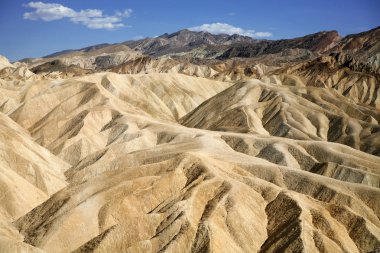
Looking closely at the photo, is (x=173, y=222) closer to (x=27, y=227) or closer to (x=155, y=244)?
(x=155, y=244)

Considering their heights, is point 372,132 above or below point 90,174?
below

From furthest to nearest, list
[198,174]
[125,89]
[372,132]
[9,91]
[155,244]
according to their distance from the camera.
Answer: [125,89]
[9,91]
[372,132]
[198,174]
[155,244]

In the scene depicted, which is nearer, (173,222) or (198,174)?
(173,222)

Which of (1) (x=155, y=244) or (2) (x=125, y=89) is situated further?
(2) (x=125, y=89)

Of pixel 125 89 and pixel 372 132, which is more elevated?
pixel 125 89

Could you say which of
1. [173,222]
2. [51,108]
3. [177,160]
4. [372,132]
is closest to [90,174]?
[177,160]

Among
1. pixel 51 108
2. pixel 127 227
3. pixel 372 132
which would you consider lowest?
pixel 372 132

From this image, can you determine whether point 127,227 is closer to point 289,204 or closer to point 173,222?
point 173,222

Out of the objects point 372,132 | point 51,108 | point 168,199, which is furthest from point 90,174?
point 372,132

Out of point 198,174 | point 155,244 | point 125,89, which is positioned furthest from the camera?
point 125,89
